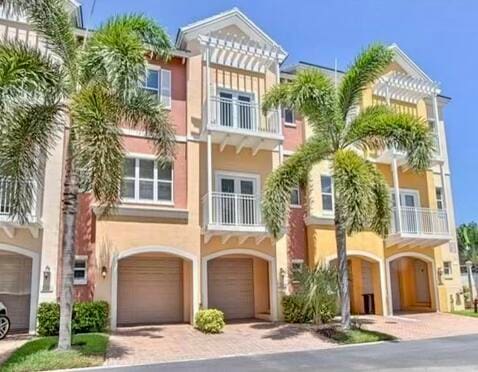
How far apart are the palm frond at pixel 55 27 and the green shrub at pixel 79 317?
770 centimetres

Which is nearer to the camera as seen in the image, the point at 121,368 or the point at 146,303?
the point at 121,368

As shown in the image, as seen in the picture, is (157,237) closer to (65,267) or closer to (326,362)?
(65,267)

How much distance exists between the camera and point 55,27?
41.5 ft

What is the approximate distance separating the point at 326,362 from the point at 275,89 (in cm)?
922

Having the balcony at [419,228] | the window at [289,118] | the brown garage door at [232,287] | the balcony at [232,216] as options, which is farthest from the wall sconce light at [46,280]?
the balcony at [419,228]

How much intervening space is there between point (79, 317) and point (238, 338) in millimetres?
5383

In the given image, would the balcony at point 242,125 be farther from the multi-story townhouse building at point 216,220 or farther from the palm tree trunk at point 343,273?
the palm tree trunk at point 343,273

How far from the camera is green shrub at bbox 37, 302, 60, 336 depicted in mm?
15203

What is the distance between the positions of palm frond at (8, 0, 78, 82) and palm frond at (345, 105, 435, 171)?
918 centimetres

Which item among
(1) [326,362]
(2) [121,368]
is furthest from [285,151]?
(2) [121,368]

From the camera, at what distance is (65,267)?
1224 centimetres

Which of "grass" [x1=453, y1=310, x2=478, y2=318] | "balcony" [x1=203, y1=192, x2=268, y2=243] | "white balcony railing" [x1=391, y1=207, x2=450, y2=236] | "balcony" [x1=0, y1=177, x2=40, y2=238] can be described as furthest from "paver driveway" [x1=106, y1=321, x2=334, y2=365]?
"grass" [x1=453, y1=310, x2=478, y2=318]

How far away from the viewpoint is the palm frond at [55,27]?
1230cm

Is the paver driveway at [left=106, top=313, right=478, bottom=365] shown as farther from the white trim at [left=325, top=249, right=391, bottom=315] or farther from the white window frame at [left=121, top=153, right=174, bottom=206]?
the white window frame at [left=121, top=153, right=174, bottom=206]
